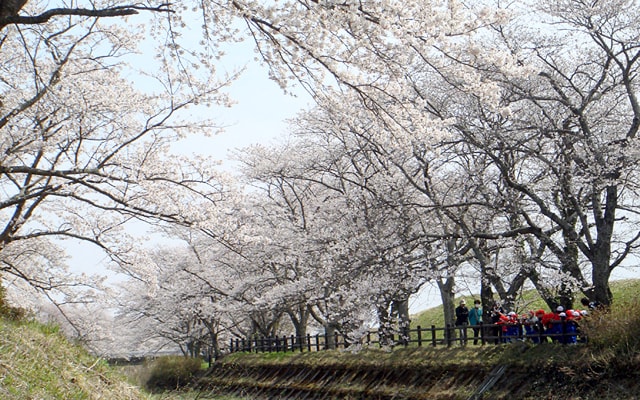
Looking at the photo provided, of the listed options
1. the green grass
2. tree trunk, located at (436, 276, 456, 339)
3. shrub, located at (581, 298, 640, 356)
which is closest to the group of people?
shrub, located at (581, 298, 640, 356)

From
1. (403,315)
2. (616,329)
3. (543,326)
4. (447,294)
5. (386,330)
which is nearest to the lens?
(616,329)

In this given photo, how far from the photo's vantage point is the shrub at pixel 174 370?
25.2m

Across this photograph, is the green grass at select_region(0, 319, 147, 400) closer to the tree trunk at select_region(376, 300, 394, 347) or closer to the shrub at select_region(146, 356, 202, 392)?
the tree trunk at select_region(376, 300, 394, 347)

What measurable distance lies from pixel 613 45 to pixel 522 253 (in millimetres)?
5170

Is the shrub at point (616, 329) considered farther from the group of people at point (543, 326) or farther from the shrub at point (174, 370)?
the shrub at point (174, 370)

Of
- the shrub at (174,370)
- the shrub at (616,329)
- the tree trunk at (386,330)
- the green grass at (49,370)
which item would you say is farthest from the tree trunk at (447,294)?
the green grass at (49,370)

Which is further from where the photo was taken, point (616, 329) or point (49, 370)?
point (616, 329)

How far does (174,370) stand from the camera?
26.2 m

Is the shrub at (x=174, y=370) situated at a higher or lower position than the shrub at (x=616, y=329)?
lower

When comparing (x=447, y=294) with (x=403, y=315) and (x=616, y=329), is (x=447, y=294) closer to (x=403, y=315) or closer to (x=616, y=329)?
(x=403, y=315)

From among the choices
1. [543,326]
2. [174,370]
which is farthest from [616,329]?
[174,370]

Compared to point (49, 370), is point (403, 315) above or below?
above

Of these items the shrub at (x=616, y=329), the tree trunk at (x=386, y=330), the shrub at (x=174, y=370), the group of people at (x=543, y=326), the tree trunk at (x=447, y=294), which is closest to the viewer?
the shrub at (x=616, y=329)

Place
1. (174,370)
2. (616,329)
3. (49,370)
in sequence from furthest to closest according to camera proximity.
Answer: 1. (174,370)
2. (616,329)
3. (49,370)
